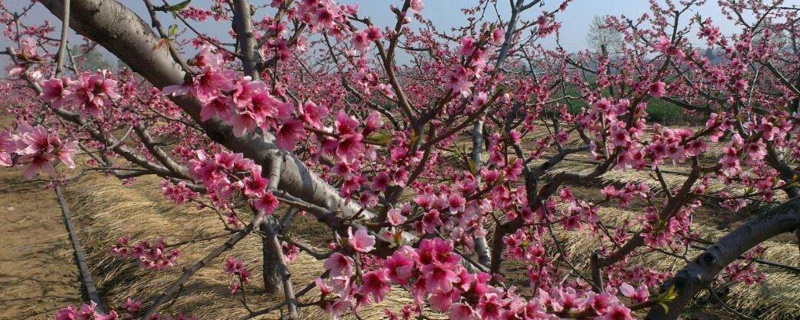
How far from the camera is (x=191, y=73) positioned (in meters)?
1.16

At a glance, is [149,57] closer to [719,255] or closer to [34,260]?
[719,255]

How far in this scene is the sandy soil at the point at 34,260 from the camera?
5.50 metres

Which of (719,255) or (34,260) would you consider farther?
(34,260)

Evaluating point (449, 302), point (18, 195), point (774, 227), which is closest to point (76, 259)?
point (18, 195)

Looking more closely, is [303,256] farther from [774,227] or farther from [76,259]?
[774,227]

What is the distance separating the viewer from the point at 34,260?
22.4 ft

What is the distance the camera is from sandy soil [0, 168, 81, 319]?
5503 millimetres

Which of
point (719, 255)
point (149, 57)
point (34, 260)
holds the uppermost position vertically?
point (149, 57)

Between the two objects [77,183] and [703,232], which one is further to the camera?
[77,183]

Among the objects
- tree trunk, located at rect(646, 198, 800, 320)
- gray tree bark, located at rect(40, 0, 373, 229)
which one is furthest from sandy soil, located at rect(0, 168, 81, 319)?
tree trunk, located at rect(646, 198, 800, 320)

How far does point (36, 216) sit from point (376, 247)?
1015 cm

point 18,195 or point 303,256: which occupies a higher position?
point 18,195

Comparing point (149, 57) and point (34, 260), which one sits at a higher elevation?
point (149, 57)

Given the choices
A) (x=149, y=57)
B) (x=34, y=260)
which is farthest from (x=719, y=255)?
(x=34, y=260)
